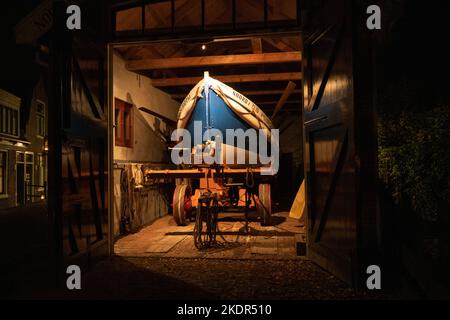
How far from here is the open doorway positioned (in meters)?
5.81

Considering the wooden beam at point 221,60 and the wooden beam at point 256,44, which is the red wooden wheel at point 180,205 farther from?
the wooden beam at point 256,44

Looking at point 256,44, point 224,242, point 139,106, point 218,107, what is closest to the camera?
point 224,242

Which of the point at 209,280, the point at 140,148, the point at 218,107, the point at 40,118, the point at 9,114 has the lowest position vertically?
the point at 209,280

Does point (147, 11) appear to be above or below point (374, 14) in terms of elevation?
above

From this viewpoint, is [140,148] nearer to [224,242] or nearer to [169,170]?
[169,170]

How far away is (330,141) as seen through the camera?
416 cm

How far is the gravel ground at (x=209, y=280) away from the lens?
3.52 m

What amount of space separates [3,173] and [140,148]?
11.3 metres

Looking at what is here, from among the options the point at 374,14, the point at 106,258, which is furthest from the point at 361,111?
the point at 106,258

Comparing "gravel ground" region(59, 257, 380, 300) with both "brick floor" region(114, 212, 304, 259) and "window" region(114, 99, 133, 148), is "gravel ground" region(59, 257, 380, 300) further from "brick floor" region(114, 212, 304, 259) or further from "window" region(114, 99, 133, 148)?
"window" region(114, 99, 133, 148)

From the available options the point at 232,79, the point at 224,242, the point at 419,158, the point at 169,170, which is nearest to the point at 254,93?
the point at 232,79

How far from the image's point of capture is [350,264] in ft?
11.9
